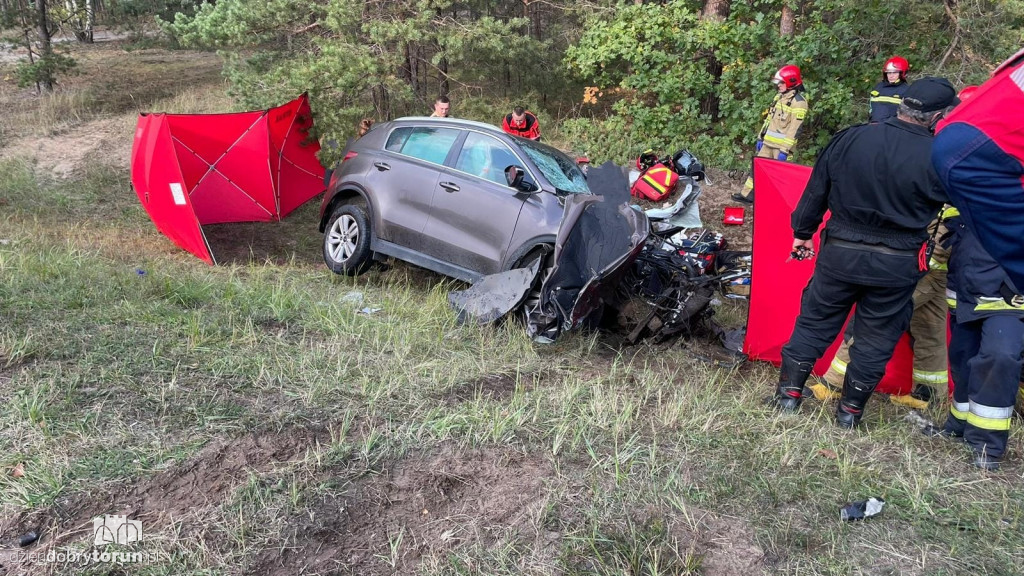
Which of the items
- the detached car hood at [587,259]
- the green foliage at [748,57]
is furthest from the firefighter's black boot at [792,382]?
the green foliage at [748,57]

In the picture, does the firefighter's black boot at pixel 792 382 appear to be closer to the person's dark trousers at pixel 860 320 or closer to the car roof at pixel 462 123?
the person's dark trousers at pixel 860 320

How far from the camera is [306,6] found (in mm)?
10195

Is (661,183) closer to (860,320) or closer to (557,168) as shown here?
(557,168)

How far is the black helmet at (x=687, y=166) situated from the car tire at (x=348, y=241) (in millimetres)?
4814

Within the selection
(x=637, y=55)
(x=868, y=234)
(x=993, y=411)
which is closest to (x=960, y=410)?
(x=993, y=411)

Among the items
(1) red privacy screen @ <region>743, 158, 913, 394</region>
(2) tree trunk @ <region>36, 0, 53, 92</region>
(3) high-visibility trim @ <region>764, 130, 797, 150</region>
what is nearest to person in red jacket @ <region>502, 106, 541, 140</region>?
(3) high-visibility trim @ <region>764, 130, 797, 150</region>

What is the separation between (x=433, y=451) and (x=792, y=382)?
216 cm

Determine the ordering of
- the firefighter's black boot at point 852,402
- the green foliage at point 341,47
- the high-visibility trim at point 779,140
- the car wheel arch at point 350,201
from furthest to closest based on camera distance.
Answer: the green foliage at point 341,47
the high-visibility trim at point 779,140
the car wheel arch at point 350,201
the firefighter's black boot at point 852,402

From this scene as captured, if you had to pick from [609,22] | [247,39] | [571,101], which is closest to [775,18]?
[609,22]

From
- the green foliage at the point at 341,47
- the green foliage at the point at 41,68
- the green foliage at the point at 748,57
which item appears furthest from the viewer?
the green foliage at the point at 41,68

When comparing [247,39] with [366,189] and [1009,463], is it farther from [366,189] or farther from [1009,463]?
[1009,463]

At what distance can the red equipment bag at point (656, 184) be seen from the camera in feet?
29.8

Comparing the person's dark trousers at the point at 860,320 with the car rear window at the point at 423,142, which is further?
the car rear window at the point at 423,142

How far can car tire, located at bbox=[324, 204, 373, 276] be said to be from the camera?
6672 mm
